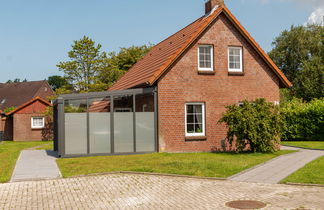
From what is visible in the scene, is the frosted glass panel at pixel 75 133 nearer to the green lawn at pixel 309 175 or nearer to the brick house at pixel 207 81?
the brick house at pixel 207 81

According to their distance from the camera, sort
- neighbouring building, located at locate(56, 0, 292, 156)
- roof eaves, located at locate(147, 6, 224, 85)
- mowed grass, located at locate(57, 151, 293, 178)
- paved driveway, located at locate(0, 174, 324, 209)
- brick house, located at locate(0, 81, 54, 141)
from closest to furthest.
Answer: paved driveway, located at locate(0, 174, 324, 209), mowed grass, located at locate(57, 151, 293, 178), neighbouring building, located at locate(56, 0, 292, 156), roof eaves, located at locate(147, 6, 224, 85), brick house, located at locate(0, 81, 54, 141)

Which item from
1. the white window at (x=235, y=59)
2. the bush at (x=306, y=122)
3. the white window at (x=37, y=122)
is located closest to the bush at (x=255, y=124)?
the white window at (x=235, y=59)

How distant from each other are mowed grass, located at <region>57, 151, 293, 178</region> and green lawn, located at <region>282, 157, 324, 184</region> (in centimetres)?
176

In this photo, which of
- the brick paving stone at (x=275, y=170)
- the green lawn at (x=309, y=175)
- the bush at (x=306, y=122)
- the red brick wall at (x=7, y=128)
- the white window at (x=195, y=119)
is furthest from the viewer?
the red brick wall at (x=7, y=128)

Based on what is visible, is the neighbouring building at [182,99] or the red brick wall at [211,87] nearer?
the neighbouring building at [182,99]

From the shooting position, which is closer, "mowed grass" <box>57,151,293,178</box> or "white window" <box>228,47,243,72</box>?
"mowed grass" <box>57,151,293,178</box>

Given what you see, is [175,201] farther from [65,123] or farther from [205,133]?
[205,133]

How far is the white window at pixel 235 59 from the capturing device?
19.3m

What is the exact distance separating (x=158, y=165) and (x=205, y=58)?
7.59 m

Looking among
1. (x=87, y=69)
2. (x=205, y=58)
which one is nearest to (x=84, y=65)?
(x=87, y=69)

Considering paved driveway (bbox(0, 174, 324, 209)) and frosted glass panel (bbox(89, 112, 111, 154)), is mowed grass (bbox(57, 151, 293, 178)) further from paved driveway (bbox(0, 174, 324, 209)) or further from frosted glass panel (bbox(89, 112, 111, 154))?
paved driveway (bbox(0, 174, 324, 209))

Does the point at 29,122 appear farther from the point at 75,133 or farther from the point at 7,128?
the point at 75,133

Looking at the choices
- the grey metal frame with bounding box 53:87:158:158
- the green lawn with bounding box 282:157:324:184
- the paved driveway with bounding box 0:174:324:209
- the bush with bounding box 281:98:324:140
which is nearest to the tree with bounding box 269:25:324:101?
the bush with bounding box 281:98:324:140

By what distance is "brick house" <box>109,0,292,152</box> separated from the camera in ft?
58.1
